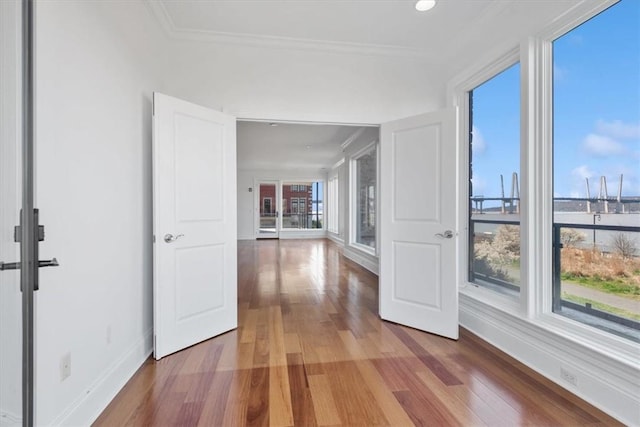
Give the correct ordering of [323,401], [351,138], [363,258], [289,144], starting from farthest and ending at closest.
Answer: [289,144], [351,138], [363,258], [323,401]

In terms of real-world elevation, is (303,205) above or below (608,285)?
above

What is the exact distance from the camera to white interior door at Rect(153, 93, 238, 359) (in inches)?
91.1

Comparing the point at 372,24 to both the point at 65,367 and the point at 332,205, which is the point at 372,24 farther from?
the point at 332,205

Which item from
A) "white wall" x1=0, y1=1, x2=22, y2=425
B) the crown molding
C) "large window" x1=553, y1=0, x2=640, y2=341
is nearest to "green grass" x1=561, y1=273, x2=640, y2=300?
"large window" x1=553, y1=0, x2=640, y2=341

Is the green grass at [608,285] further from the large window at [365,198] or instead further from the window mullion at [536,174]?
the large window at [365,198]

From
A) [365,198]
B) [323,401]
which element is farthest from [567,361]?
[365,198]

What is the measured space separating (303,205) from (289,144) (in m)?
4.88

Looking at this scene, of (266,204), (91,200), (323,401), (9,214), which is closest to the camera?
(9,214)

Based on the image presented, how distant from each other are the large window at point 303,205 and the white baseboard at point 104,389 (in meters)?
9.50

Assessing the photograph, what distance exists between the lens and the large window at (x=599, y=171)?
174 centimetres

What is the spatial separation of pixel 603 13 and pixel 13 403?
3511mm

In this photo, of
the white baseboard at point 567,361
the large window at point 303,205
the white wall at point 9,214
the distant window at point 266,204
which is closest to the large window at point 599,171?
the white baseboard at point 567,361

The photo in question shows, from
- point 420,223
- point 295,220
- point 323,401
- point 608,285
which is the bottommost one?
point 323,401

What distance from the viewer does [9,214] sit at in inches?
40.3
